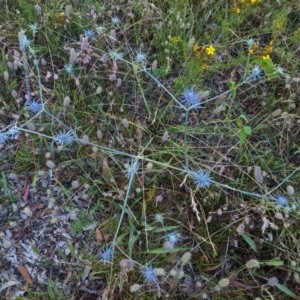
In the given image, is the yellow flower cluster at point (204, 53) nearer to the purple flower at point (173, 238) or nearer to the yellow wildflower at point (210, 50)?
the yellow wildflower at point (210, 50)

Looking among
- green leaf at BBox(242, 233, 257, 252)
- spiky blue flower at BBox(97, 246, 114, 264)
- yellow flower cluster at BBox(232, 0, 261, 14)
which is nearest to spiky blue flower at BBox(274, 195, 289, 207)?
green leaf at BBox(242, 233, 257, 252)

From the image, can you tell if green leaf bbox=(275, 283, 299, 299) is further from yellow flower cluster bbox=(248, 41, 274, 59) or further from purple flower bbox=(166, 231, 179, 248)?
yellow flower cluster bbox=(248, 41, 274, 59)

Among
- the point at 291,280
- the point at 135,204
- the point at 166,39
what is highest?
the point at 166,39

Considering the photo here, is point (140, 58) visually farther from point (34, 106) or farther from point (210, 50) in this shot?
point (34, 106)

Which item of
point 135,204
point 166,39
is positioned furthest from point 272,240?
point 166,39

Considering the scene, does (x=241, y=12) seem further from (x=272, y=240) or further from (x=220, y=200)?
(x=272, y=240)
